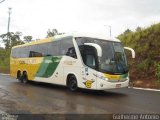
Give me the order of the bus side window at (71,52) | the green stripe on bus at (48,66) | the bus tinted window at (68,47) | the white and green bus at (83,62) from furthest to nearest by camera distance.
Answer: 1. the green stripe on bus at (48,66)
2. the bus tinted window at (68,47)
3. the bus side window at (71,52)
4. the white and green bus at (83,62)

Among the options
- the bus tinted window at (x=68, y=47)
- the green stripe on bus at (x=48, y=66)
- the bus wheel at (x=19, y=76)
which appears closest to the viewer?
the bus tinted window at (x=68, y=47)

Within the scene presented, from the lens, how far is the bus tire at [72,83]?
1771 cm

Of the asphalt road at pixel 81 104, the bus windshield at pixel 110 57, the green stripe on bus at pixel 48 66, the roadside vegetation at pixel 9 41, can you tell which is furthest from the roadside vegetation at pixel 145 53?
the roadside vegetation at pixel 9 41

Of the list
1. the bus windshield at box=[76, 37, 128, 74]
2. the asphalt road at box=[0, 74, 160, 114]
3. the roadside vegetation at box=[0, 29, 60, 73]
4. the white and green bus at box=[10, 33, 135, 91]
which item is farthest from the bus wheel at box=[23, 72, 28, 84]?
the roadside vegetation at box=[0, 29, 60, 73]

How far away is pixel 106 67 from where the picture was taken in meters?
16.0

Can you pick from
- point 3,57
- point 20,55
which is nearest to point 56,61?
point 20,55

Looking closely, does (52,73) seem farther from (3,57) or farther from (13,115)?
(3,57)

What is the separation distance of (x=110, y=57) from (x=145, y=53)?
34.1 feet

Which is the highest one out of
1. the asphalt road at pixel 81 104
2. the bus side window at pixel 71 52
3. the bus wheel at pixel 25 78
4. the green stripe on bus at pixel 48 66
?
the bus side window at pixel 71 52

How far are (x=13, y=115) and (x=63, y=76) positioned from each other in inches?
313

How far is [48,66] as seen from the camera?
20.5 metres

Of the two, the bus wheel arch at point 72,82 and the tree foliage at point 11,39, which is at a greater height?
the tree foliage at point 11,39

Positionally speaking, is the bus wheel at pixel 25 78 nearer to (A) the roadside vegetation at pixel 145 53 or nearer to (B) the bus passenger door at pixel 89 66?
(A) the roadside vegetation at pixel 145 53

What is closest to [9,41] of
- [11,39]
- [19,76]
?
[11,39]
